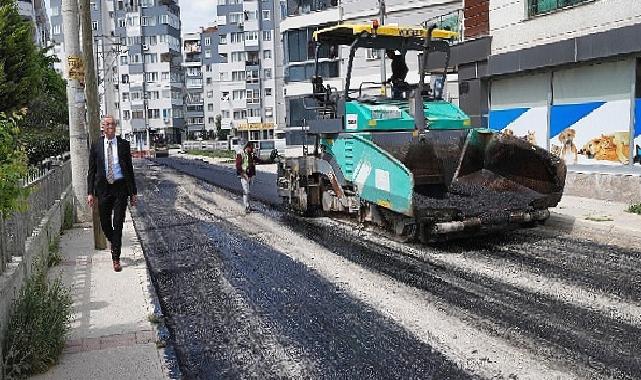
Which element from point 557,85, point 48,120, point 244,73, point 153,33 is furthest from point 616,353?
point 153,33

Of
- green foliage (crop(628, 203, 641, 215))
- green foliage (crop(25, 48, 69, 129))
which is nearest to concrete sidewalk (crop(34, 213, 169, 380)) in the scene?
green foliage (crop(628, 203, 641, 215))

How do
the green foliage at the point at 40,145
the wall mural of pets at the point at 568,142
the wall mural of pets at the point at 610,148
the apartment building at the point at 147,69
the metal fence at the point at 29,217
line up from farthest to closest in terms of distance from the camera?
the apartment building at the point at 147,69, the green foliage at the point at 40,145, the wall mural of pets at the point at 568,142, the wall mural of pets at the point at 610,148, the metal fence at the point at 29,217

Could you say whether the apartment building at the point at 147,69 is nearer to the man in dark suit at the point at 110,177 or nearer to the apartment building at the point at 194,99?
the apartment building at the point at 194,99

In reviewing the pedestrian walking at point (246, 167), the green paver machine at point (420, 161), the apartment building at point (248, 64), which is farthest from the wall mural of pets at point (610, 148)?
the apartment building at point (248, 64)

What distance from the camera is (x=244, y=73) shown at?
304 ft

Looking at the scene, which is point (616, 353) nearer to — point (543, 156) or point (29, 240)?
point (543, 156)

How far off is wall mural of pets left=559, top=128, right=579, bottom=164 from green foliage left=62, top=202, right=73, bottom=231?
35.6 feet

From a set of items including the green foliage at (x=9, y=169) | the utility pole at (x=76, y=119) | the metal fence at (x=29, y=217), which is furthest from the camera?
the utility pole at (x=76, y=119)

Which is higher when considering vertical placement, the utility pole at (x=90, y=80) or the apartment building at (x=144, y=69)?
the apartment building at (x=144, y=69)

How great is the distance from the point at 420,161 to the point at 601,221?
3.32m

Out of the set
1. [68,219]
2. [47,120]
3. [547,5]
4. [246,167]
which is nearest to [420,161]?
[246,167]

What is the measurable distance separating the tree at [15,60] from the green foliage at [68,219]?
7960mm

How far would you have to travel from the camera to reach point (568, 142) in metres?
14.8

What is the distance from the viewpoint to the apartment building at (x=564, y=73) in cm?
1281
